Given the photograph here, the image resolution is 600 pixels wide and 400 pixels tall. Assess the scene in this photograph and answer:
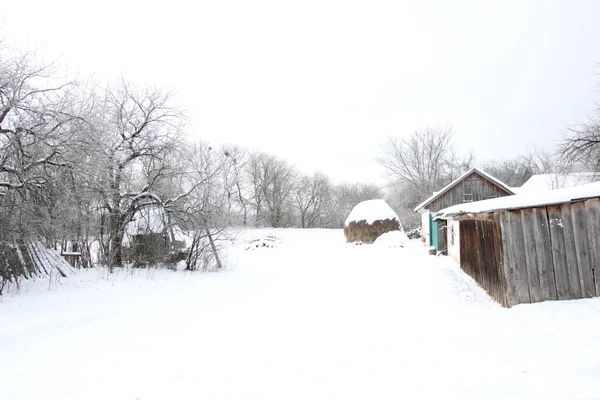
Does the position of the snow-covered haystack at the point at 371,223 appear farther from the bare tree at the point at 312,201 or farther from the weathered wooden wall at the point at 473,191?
the bare tree at the point at 312,201

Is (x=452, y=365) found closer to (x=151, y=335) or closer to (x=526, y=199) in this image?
(x=151, y=335)

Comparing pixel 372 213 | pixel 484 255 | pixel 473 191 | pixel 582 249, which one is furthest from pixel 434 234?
pixel 582 249

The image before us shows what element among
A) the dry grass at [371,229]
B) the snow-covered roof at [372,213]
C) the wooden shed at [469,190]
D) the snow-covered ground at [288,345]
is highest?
the wooden shed at [469,190]

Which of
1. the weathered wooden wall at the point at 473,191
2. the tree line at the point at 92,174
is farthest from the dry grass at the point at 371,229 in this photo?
the tree line at the point at 92,174

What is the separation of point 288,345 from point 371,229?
77.6 feet

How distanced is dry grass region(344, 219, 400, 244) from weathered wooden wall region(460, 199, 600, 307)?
20.0 metres

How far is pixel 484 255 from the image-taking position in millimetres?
9133

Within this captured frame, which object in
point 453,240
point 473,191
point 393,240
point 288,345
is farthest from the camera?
point 473,191

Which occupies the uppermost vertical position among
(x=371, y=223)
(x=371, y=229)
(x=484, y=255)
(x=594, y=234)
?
(x=371, y=223)

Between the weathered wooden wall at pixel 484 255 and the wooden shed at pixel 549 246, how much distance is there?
0.17 feet

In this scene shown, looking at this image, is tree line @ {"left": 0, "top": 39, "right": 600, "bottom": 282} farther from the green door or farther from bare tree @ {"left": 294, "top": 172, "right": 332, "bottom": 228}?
bare tree @ {"left": 294, "top": 172, "right": 332, "bottom": 228}

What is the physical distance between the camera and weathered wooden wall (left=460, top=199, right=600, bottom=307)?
698cm

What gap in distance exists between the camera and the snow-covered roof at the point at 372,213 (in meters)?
28.3

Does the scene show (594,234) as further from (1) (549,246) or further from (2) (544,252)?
(2) (544,252)
